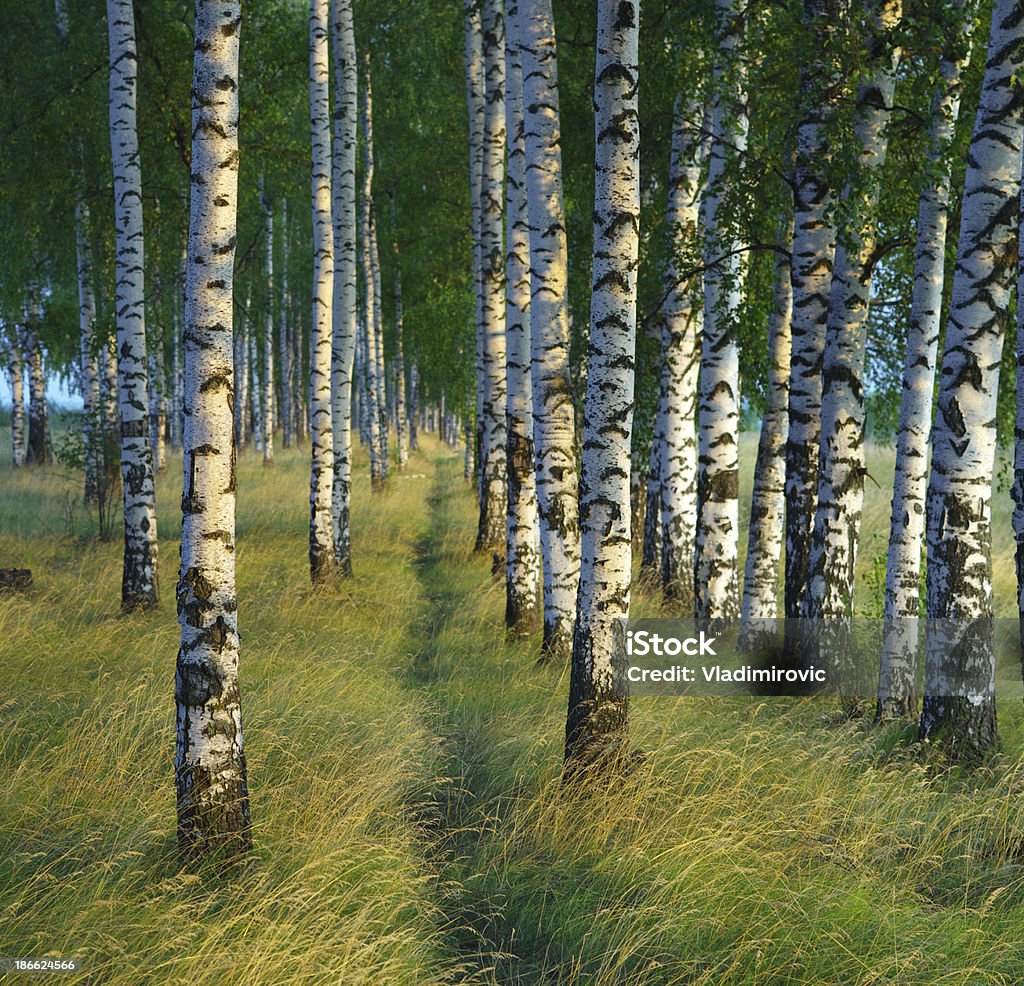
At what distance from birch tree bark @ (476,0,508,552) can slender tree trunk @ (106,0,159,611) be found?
4.13 metres

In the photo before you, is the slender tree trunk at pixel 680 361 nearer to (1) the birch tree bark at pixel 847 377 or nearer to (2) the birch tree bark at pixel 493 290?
(2) the birch tree bark at pixel 493 290

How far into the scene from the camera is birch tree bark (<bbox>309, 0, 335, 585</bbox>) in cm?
1114

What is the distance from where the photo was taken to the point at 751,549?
868 cm

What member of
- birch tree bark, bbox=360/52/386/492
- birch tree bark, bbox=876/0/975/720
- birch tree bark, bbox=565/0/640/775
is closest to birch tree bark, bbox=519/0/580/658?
birch tree bark, bbox=565/0/640/775

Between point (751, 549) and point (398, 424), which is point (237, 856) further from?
point (398, 424)

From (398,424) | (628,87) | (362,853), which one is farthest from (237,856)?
(398,424)

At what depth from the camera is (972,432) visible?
19.6 feet

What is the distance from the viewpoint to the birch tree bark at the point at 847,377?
7.08 metres

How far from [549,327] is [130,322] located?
4.67m

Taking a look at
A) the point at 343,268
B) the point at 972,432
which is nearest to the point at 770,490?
the point at 972,432

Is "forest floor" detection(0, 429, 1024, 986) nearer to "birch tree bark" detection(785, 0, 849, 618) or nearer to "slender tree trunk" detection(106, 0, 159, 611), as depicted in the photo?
"birch tree bark" detection(785, 0, 849, 618)

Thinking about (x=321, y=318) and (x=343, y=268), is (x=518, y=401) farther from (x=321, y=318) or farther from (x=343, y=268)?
(x=343, y=268)

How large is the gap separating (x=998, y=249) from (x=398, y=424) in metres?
22.9

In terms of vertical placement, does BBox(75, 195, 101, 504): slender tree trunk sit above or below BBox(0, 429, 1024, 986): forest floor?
above
